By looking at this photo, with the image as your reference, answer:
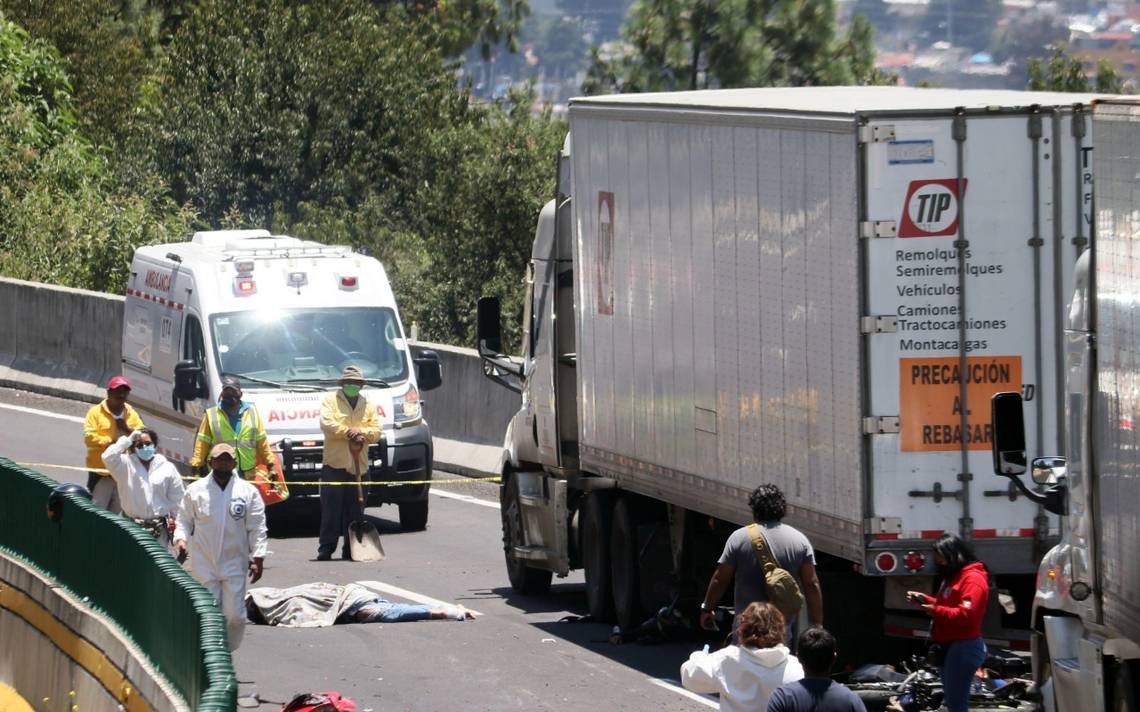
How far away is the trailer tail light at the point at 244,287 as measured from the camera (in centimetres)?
2127

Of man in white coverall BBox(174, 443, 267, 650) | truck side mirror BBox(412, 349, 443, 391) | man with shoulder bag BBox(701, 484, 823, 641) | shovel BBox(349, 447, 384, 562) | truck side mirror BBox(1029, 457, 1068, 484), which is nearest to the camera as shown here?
truck side mirror BBox(1029, 457, 1068, 484)

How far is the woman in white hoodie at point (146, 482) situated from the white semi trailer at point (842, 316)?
10.8 ft

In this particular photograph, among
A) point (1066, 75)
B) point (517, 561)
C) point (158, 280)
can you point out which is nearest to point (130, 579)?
point (517, 561)

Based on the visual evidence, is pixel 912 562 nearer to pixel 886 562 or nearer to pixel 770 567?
pixel 886 562

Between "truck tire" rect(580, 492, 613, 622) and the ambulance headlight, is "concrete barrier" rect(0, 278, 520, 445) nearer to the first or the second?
the ambulance headlight

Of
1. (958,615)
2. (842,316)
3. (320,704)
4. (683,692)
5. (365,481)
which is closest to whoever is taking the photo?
(320,704)

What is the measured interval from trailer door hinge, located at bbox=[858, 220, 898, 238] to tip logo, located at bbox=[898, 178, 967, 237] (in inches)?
1.9

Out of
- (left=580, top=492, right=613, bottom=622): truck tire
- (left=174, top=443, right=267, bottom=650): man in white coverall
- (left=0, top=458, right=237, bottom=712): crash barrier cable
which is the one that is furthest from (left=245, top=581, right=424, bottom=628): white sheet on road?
(left=174, top=443, right=267, bottom=650): man in white coverall

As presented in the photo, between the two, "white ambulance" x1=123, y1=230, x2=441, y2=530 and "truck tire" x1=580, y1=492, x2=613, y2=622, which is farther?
"white ambulance" x1=123, y1=230, x2=441, y2=530

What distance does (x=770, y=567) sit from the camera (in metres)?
11.2

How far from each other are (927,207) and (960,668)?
2.54 metres

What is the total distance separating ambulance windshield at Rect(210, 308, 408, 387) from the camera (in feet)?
68.9

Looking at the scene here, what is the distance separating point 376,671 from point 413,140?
102ft

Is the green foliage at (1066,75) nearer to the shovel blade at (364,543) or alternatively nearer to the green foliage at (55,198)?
the green foliage at (55,198)
